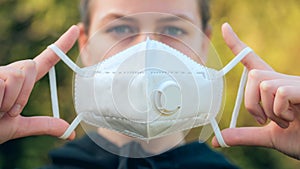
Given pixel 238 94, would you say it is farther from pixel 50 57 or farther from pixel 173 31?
pixel 50 57

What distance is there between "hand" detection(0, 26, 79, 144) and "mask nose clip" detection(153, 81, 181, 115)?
0.77 feet

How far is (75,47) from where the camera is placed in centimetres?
282

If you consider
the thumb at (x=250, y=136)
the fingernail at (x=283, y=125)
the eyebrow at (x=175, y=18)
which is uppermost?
the eyebrow at (x=175, y=18)

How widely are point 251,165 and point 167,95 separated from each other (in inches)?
70.8

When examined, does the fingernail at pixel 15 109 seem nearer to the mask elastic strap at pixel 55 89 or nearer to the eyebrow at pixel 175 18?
the mask elastic strap at pixel 55 89

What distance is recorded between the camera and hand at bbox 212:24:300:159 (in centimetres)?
140

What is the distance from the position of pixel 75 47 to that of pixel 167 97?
1529 mm

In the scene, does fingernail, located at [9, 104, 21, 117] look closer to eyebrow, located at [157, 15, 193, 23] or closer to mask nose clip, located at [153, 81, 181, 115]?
mask nose clip, located at [153, 81, 181, 115]

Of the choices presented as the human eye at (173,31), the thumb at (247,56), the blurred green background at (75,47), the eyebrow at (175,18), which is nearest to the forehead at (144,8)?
the eyebrow at (175,18)

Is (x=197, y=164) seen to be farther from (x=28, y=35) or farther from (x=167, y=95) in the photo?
(x=28, y=35)

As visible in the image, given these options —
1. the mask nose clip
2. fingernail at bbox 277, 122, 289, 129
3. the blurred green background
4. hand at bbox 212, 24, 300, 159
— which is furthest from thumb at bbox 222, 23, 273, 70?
the blurred green background

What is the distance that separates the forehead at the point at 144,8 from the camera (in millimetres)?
1789

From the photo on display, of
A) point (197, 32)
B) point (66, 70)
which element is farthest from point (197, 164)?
point (66, 70)

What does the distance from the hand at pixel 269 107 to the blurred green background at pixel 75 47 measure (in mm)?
1157
